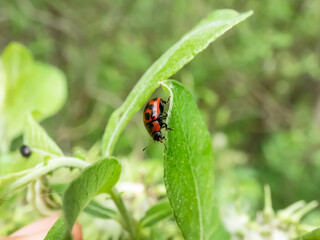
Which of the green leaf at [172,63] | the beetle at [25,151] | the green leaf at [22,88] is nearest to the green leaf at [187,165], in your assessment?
the green leaf at [172,63]

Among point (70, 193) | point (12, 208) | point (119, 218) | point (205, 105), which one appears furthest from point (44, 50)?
point (70, 193)

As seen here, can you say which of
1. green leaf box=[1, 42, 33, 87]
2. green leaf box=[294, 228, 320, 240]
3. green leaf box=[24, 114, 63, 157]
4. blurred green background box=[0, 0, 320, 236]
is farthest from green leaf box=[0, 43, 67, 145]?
blurred green background box=[0, 0, 320, 236]

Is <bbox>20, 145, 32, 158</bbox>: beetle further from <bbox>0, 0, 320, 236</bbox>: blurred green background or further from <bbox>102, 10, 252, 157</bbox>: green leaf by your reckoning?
<bbox>0, 0, 320, 236</bbox>: blurred green background

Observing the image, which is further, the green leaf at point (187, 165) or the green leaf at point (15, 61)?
the green leaf at point (15, 61)

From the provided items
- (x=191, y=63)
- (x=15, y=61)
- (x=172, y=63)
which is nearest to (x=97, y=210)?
(x=172, y=63)

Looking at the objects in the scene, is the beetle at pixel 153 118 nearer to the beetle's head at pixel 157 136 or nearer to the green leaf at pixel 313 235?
the beetle's head at pixel 157 136
